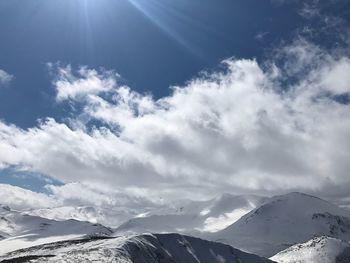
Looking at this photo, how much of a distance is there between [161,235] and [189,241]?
1373 cm

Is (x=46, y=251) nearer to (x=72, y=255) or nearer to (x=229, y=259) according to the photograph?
(x=72, y=255)

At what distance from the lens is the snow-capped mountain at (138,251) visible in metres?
105

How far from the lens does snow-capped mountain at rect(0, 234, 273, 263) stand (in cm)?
10488

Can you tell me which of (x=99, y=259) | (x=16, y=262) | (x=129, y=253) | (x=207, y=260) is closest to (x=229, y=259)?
(x=207, y=260)

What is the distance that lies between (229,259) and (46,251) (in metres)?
67.5

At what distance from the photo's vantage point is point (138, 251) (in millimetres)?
123812

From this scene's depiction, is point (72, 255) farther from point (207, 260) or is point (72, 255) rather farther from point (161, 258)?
point (207, 260)

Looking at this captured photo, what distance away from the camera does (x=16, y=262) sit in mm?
95562

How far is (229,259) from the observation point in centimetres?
16925

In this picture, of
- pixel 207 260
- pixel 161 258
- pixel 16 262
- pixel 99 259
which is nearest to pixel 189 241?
pixel 207 260

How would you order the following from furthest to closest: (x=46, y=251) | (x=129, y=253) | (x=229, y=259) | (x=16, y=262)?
1. (x=229, y=259)
2. (x=46, y=251)
3. (x=129, y=253)
4. (x=16, y=262)

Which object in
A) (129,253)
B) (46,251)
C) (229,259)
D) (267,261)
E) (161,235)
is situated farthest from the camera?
(267,261)

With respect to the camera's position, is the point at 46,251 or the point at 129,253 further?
the point at 46,251

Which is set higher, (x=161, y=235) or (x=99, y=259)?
(x=161, y=235)
